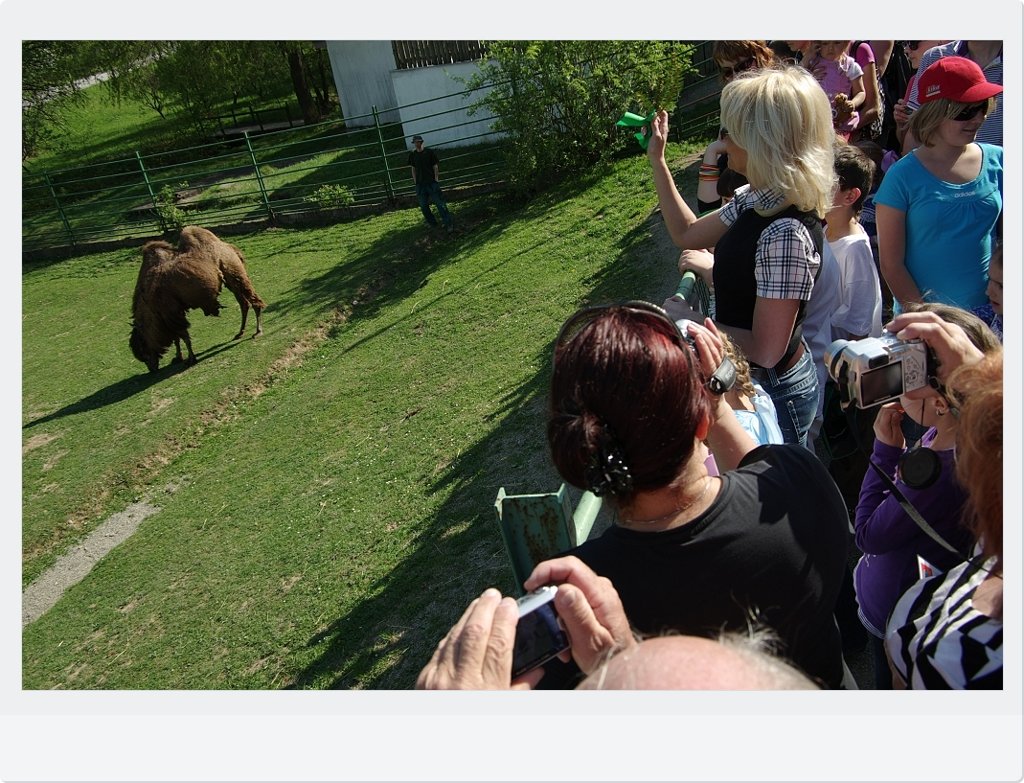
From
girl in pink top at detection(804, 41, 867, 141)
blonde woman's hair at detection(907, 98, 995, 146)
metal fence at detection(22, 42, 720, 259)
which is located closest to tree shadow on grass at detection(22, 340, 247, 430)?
metal fence at detection(22, 42, 720, 259)

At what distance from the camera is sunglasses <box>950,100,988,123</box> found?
2670 millimetres

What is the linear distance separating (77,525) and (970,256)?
734 centimetres

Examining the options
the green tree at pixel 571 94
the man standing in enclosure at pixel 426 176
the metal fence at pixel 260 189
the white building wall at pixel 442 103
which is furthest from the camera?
the white building wall at pixel 442 103

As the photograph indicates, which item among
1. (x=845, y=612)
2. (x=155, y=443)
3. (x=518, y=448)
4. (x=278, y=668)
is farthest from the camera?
(x=155, y=443)

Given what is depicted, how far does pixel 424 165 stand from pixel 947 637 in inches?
446

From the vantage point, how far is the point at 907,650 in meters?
1.44

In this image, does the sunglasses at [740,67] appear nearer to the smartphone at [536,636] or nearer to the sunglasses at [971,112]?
the sunglasses at [971,112]

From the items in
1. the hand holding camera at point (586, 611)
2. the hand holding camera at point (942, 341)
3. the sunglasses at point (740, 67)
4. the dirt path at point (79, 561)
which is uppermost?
the sunglasses at point (740, 67)

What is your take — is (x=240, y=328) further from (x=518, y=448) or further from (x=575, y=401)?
(x=575, y=401)

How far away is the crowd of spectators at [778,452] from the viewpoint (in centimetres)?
125

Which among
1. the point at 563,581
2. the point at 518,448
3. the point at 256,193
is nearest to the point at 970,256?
the point at 563,581

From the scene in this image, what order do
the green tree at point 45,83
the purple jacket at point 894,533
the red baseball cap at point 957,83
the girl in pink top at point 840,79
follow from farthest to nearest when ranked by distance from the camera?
the green tree at point 45,83 → the girl in pink top at point 840,79 → the red baseball cap at point 957,83 → the purple jacket at point 894,533

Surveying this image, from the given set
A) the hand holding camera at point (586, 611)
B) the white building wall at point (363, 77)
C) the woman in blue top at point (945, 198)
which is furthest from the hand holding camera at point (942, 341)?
the white building wall at point (363, 77)

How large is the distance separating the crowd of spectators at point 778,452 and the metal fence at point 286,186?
900 centimetres
